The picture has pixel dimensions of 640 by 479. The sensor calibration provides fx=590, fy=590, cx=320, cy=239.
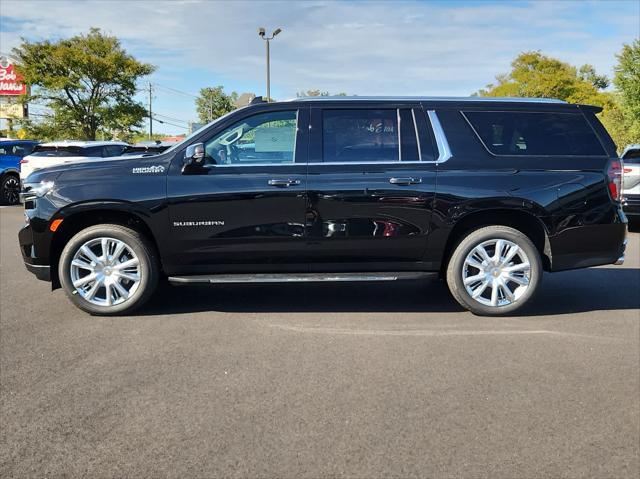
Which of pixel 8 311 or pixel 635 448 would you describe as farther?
pixel 8 311

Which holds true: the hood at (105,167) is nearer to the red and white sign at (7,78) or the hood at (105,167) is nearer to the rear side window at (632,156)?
the rear side window at (632,156)

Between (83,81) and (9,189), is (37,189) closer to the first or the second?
(9,189)

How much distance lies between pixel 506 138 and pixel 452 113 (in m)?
0.56

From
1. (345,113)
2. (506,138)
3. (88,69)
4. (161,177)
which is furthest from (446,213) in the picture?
(88,69)

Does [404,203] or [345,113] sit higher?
[345,113]

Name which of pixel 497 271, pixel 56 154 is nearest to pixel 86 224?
pixel 497 271

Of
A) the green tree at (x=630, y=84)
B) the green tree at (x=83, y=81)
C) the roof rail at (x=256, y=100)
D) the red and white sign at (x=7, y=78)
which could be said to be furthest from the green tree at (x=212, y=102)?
the roof rail at (x=256, y=100)

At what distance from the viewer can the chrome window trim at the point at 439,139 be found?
543 centimetres

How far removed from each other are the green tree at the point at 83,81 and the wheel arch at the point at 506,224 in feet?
104

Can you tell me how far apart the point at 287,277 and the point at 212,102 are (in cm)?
8440

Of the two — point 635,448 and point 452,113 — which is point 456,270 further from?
point 635,448

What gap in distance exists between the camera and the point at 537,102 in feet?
18.5

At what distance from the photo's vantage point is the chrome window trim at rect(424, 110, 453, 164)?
5.43m

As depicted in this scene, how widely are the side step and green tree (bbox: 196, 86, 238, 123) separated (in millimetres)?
80920
